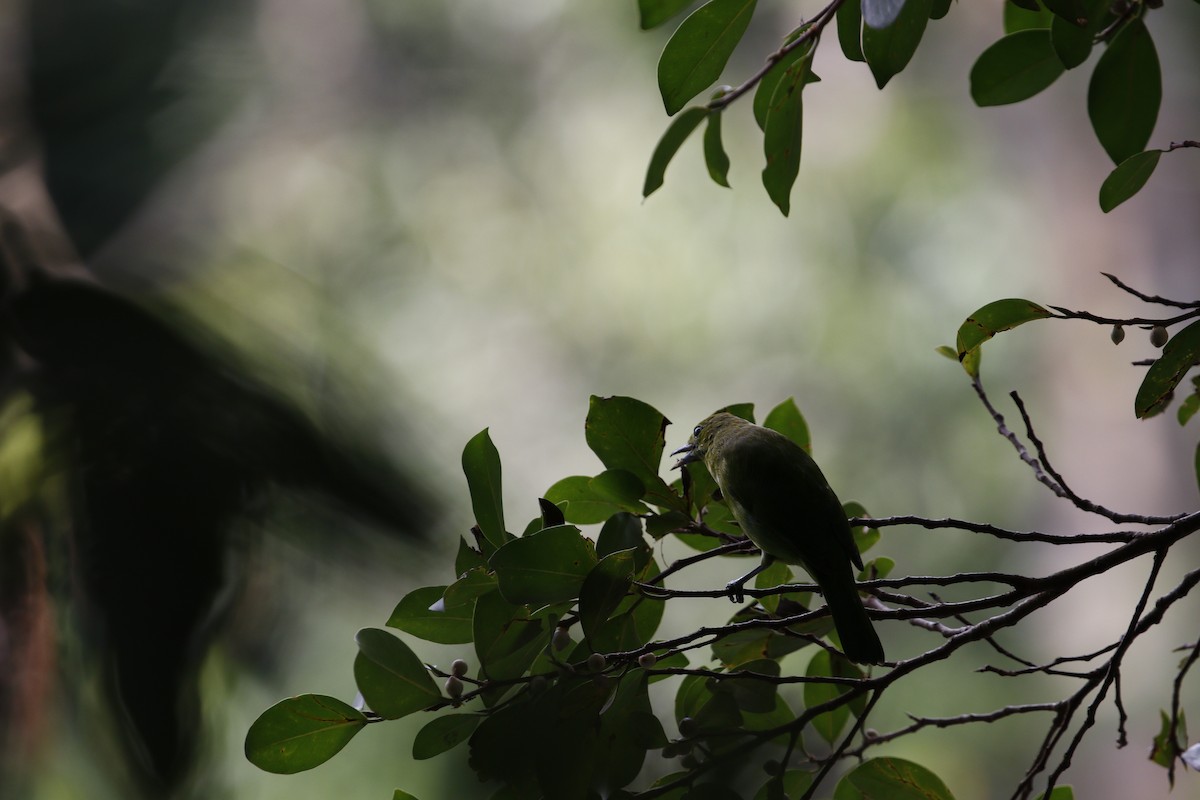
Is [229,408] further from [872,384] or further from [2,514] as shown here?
[872,384]

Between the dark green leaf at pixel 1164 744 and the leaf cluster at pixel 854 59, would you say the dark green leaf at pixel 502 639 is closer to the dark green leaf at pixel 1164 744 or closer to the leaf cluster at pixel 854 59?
the leaf cluster at pixel 854 59

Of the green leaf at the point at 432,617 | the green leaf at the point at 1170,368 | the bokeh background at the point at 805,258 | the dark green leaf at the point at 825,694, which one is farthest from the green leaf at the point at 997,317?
the bokeh background at the point at 805,258

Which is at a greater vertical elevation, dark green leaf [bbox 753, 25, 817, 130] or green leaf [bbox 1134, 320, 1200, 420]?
dark green leaf [bbox 753, 25, 817, 130]

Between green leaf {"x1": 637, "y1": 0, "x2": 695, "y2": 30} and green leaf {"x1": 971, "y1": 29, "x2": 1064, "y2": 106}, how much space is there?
0.22 metres

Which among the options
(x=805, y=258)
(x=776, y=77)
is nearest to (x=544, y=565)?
(x=776, y=77)

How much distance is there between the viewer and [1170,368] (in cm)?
53

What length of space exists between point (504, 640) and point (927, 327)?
2.31 meters

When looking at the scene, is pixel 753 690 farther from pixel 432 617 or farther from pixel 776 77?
pixel 776 77

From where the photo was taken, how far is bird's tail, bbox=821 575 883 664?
1.89 feet

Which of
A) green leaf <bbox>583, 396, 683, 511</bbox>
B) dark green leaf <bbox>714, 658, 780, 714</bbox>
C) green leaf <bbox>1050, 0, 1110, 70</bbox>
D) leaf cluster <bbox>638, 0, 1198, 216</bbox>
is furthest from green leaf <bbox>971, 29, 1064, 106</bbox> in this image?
dark green leaf <bbox>714, 658, 780, 714</bbox>

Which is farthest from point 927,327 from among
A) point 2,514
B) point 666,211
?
point 2,514

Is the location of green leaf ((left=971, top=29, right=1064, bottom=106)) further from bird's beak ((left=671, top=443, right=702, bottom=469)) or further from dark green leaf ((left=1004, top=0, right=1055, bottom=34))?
bird's beak ((left=671, top=443, right=702, bottom=469))

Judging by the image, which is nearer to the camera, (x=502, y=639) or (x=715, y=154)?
(x=502, y=639)

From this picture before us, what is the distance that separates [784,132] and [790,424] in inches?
9.8
